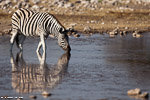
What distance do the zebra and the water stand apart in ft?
1.22

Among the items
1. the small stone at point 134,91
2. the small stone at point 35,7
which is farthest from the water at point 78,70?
the small stone at point 35,7

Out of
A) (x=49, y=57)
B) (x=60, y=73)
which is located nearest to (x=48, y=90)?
(x=60, y=73)

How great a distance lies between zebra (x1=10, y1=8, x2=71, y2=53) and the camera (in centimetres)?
1558

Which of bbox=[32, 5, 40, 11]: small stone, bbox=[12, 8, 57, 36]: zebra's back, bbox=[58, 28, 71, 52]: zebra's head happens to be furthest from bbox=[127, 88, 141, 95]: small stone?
bbox=[32, 5, 40, 11]: small stone

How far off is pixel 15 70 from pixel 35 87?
204 centimetres

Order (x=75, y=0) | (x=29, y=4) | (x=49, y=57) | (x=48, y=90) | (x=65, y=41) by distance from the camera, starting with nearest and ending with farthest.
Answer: (x=48, y=90) < (x=49, y=57) < (x=65, y=41) < (x=29, y=4) < (x=75, y=0)

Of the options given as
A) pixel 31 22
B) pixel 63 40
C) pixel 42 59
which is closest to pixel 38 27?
pixel 31 22

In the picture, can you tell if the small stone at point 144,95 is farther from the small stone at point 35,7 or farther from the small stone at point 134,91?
the small stone at point 35,7

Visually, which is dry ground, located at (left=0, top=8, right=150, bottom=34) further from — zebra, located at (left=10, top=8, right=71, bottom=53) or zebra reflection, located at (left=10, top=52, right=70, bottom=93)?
zebra reflection, located at (left=10, top=52, right=70, bottom=93)

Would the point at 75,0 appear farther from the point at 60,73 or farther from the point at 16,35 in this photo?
the point at 60,73

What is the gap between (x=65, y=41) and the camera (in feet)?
51.6

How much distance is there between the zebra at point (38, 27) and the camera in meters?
15.6

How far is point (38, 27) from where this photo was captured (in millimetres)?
15617

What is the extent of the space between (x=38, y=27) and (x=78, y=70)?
3.24 metres
